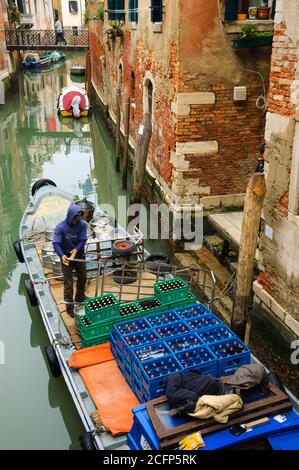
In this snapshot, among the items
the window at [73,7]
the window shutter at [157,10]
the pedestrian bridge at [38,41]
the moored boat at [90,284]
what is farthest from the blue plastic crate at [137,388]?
the window at [73,7]

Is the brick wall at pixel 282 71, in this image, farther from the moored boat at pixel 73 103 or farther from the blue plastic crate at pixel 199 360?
the moored boat at pixel 73 103

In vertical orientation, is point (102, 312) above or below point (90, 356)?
above

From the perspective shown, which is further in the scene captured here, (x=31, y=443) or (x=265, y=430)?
(x=31, y=443)

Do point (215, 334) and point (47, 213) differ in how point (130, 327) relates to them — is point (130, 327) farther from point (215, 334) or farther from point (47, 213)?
point (47, 213)

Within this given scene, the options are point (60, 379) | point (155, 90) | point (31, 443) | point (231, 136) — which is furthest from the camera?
point (155, 90)

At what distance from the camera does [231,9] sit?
7.17 meters

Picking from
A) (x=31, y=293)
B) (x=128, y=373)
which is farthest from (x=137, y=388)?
(x=31, y=293)

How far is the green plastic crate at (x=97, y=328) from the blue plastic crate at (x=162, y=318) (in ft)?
1.31

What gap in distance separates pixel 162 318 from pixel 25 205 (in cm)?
695

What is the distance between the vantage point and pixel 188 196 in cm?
810

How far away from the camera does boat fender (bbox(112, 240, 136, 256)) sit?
6.68m

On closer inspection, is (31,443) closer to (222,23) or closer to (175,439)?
(175,439)
